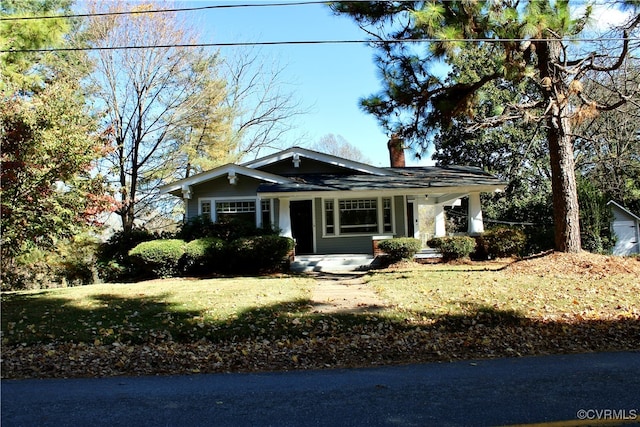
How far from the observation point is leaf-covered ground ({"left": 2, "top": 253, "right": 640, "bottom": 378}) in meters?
5.89

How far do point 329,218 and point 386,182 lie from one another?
104 inches

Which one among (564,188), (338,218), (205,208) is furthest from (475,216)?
(205,208)

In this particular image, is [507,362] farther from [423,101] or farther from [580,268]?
[423,101]

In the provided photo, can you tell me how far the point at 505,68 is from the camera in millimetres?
11320

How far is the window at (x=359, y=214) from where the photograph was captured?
59.9ft

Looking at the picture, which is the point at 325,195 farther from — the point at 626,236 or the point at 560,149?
the point at 626,236

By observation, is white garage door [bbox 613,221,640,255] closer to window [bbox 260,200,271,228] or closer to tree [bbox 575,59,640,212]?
tree [bbox 575,59,640,212]

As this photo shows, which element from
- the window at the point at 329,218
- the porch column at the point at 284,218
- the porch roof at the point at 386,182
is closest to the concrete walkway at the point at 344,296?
the porch column at the point at 284,218

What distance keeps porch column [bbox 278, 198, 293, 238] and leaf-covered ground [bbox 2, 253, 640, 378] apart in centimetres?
708

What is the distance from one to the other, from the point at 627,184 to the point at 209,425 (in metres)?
26.4

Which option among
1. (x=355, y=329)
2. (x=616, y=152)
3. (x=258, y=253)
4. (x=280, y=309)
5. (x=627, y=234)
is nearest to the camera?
(x=355, y=329)

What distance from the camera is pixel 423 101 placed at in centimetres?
1377

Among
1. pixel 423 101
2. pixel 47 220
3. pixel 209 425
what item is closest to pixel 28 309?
pixel 47 220

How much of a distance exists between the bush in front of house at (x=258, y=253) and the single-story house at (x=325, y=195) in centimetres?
141
